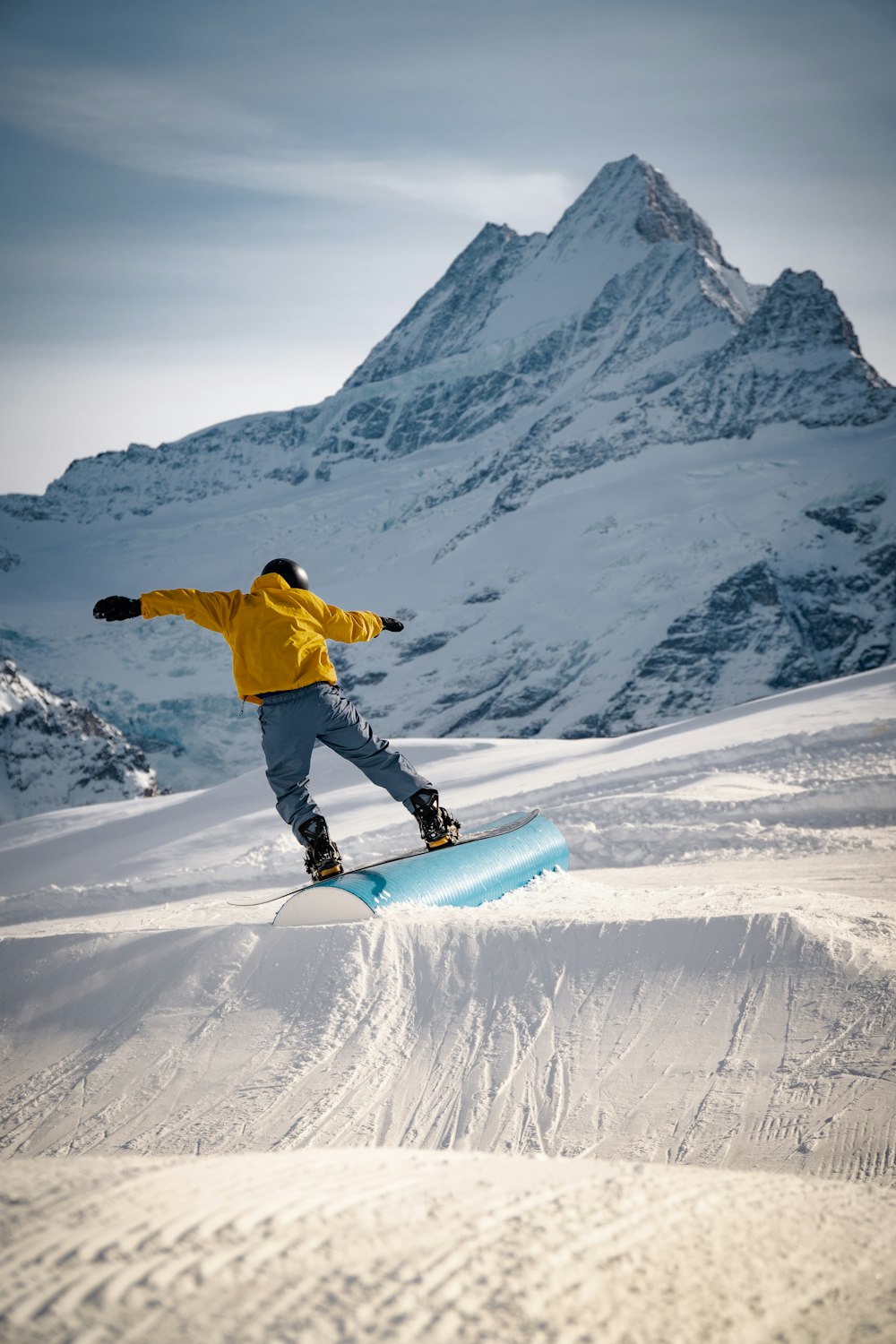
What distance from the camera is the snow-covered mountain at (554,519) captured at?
84.9 meters

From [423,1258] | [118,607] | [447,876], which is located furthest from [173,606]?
[423,1258]

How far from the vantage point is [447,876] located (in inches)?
195

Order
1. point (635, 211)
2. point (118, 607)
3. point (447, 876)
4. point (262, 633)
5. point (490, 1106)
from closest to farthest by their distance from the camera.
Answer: point (490, 1106)
point (118, 607)
point (262, 633)
point (447, 876)
point (635, 211)

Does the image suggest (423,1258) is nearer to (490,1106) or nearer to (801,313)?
(490,1106)

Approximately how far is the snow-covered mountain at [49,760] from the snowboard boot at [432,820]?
87.9ft

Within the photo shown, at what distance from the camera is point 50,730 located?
31.1 m

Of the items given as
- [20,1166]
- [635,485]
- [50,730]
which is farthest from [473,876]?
[635,485]

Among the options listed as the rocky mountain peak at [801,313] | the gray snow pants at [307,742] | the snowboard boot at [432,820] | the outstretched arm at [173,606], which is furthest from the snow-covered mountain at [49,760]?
the rocky mountain peak at [801,313]

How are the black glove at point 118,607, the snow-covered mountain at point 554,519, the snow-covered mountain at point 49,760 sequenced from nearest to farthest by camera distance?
the black glove at point 118,607 < the snow-covered mountain at point 49,760 < the snow-covered mountain at point 554,519

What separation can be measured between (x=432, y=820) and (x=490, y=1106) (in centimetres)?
202

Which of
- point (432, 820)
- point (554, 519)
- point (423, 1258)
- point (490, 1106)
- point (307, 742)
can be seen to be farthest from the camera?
point (554, 519)

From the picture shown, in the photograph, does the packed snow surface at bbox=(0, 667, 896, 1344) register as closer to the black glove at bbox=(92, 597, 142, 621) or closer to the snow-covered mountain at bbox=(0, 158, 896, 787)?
the black glove at bbox=(92, 597, 142, 621)

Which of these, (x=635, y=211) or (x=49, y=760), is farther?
(x=635, y=211)

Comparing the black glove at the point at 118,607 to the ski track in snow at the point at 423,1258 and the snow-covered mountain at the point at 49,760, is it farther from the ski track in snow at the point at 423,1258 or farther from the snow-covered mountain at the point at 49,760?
the snow-covered mountain at the point at 49,760
